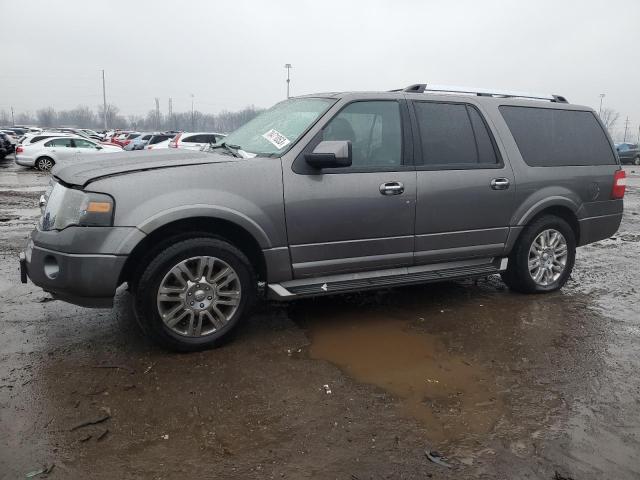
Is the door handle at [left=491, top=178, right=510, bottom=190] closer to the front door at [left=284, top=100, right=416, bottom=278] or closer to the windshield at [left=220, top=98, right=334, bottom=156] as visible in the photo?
the front door at [left=284, top=100, right=416, bottom=278]

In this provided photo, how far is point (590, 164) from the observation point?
550 cm

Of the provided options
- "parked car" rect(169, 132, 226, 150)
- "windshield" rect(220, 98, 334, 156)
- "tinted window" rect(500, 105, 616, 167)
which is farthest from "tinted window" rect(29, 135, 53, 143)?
"tinted window" rect(500, 105, 616, 167)

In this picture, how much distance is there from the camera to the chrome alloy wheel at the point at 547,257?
524 cm

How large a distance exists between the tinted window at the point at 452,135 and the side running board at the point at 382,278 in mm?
921

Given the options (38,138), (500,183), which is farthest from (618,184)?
(38,138)

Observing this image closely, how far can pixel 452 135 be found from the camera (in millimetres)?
4684

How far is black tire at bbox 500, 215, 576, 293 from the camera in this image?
5125 millimetres

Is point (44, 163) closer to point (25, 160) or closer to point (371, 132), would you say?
point (25, 160)

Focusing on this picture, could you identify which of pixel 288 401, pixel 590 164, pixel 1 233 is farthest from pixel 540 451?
pixel 1 233

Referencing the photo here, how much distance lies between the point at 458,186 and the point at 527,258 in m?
1.22

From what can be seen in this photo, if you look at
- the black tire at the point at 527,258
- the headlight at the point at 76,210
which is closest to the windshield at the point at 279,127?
the headlight at the point at 76,210

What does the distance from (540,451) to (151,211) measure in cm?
270

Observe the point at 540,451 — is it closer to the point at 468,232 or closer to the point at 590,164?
the point at 468,232

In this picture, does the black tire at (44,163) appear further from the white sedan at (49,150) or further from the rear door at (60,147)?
the rear door at (60,147)
